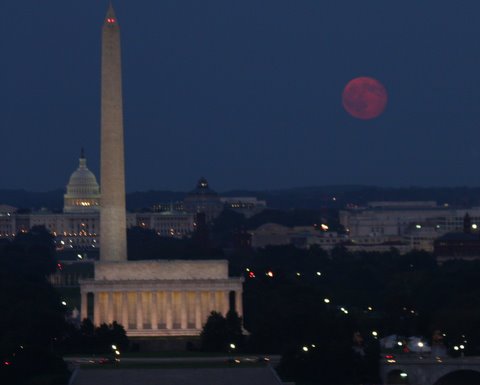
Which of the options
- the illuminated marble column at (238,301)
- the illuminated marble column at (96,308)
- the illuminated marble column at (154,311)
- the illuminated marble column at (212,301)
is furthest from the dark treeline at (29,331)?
the illuminated marble column at (238,301)

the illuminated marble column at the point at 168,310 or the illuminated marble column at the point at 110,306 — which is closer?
the illuminated marble column at the point at 168,310

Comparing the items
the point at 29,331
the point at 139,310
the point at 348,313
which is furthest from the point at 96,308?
the point at 348,313

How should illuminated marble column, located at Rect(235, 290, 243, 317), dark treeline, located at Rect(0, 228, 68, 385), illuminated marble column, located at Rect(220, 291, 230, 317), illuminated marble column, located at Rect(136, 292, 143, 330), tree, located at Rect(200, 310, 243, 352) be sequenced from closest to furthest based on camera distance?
dark treeline, located at Rect(0, 228, 68, 385), tree, located at Rect(200, 310, 243, 352), illuminated marble column, located at Rect(136, 292, 143, 330), illuminated marble column, located at Rect(220, 291, 230, 317), illuminated marble column, located at Rect(235, 290, 243, 317)

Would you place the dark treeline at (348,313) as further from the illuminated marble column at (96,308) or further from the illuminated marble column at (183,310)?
the illuminated marble column at (96,308)

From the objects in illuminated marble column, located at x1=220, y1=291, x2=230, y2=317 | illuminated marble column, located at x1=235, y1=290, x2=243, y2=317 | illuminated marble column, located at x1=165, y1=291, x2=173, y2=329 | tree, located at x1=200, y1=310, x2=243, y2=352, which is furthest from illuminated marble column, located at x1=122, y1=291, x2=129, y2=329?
tree, located at x1=200, y1=310, x2=243, y2=352

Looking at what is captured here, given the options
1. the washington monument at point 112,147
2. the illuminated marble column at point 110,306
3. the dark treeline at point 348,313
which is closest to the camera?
the dark treeline at point 348,313

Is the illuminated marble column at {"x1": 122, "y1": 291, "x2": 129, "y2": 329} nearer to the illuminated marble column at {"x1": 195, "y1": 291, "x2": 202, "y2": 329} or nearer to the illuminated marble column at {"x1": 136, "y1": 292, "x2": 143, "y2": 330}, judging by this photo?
the illuminated marble column at {"x1": 136, "y1": 292, "x2": 143, "y2": 330}

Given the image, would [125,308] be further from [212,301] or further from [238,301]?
[238,301]

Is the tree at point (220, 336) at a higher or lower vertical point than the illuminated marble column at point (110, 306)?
lower

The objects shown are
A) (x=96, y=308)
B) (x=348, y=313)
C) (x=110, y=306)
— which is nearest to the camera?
(x=110, y=306)
